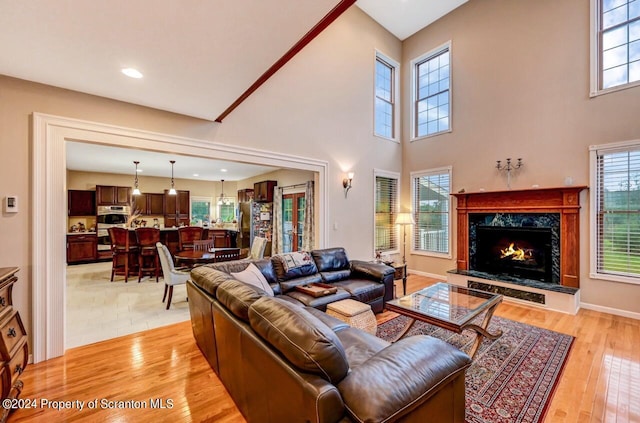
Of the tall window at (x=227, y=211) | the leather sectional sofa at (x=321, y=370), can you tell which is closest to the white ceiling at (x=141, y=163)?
the tall window at (x=227, y=211)

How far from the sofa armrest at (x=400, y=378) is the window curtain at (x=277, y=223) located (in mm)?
5671

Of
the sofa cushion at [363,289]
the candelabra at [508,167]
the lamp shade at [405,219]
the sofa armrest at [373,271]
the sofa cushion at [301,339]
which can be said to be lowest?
the sofa cushion at [363,289]

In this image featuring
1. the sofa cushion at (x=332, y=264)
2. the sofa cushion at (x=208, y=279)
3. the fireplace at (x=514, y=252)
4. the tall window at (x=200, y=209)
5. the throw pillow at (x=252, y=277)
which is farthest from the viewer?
the tall window at (x=200, y=209)

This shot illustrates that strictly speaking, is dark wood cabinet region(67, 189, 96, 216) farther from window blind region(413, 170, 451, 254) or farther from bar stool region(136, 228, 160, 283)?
window blind region(413, 170, 451, 254)

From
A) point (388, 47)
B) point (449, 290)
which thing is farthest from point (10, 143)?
point (388, 47)

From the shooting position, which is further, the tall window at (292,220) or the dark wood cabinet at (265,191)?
the dark wood cabinet at (265,191)

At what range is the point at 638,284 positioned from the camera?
364cm

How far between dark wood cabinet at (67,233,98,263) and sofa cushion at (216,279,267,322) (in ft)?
25.6

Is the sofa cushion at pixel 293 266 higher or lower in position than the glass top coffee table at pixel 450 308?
higher

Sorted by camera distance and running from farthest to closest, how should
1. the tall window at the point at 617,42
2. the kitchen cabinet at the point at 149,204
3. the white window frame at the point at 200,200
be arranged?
the white window frame at the point at 200,200 → the kitchen cabinet at the point at 149,204 → the tall window at the point at 617,42

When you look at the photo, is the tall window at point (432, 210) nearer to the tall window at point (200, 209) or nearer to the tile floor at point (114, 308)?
the tile floor at point (114, 308)

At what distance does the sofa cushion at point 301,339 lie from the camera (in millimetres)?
1197

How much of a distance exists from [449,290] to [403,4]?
5654 millimetres

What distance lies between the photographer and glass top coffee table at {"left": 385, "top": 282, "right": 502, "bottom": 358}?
2.46 metres
